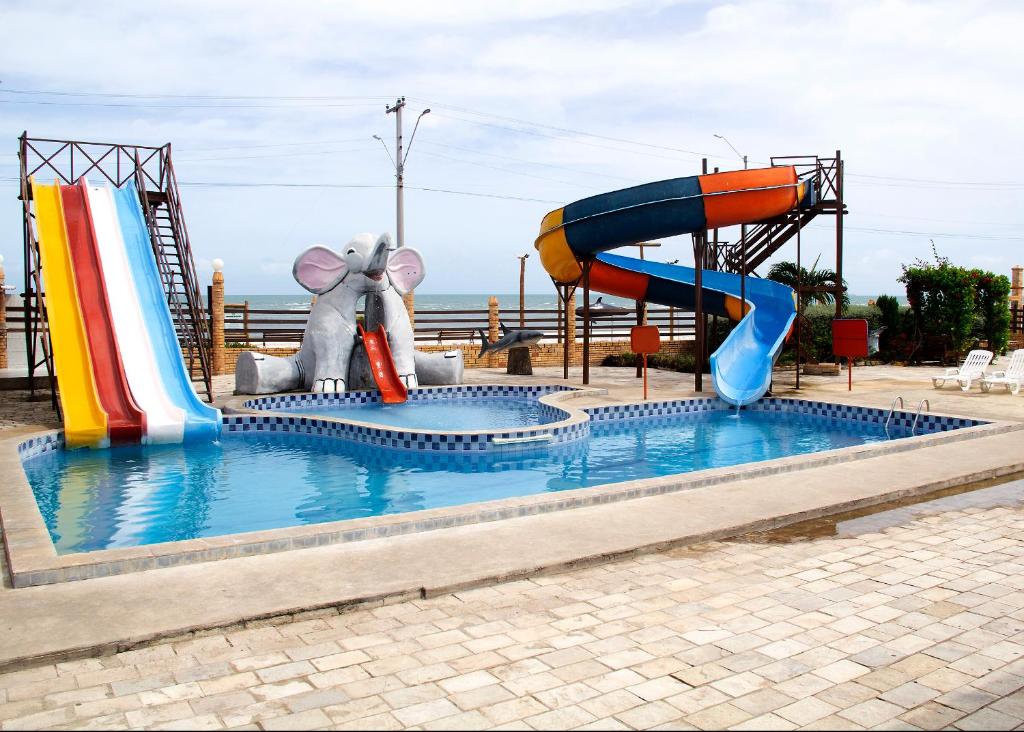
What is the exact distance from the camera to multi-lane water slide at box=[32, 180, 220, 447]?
34.8 feet

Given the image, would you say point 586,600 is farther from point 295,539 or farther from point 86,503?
point 86,503

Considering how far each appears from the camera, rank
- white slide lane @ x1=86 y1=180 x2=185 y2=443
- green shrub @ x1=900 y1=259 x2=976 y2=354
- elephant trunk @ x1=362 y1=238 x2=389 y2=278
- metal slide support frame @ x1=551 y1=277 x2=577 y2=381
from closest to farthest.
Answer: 1. white slide lane @ x1=86 y1=180 x2=185 y2=443
2. elephant trunk @ x1=362 y1=238 x2=389 y2=278
3. metal slide support frame @ x1=551 y1=277 x2=577 y2=381
4. green shrub @ x1=900 y1=259 x2=976 y2=354

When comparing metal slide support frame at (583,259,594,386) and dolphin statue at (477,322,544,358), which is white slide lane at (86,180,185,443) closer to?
metal slide support frame at (583,259,594,386)

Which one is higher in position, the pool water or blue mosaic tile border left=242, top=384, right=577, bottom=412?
blue mosaic tile border left=242, top=384, right=577, bottom=412

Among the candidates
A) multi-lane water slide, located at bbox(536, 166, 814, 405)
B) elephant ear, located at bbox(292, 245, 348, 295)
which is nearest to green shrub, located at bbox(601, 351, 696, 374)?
multi-lane water slide, located at bbox(536, 166, 814, 405)

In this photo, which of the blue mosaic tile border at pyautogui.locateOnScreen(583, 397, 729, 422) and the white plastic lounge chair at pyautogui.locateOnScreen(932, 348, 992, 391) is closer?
the blue mosaic tile border at pyautogui.locateOnScreen(583, 397, 729, 422)

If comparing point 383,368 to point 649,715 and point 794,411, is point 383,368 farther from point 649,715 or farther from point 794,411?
point 649,715

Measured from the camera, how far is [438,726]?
3160 mm

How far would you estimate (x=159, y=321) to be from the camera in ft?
40.2

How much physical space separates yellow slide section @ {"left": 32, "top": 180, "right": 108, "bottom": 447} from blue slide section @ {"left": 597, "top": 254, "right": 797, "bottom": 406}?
868 centimetres

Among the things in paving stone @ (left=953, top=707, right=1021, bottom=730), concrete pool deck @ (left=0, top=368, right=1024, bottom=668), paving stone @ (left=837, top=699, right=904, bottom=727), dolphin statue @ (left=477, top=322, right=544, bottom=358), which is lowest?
paving stone @ (left=953, top=707, right=1021, bottom=730)

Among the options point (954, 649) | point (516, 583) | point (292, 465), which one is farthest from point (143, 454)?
point (954, 649)

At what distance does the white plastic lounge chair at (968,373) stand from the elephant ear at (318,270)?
10474 millimetres

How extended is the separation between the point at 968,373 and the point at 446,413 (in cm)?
900
